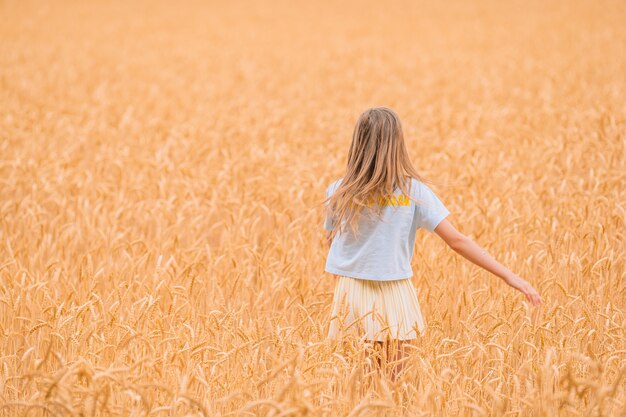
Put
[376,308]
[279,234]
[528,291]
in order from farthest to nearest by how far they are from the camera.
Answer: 1. [279,234]
2. [376,308]
3. [528,291]

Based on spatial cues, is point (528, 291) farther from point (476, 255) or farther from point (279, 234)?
point (279, 234)

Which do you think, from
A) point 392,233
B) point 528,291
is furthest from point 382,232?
point 528,291

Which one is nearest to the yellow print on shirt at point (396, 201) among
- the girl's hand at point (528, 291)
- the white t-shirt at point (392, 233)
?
the white t-shirt at point (392, 233)

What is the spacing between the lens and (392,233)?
2754 mm

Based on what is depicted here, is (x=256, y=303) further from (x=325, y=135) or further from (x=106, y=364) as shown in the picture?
(x=325, y=135)

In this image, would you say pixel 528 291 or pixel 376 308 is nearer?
pixel 528 291

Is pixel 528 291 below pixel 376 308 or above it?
above

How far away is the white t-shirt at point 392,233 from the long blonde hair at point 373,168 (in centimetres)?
4

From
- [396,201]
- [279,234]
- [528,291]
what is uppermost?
[396,201]

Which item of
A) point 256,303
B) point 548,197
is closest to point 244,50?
point 548,197

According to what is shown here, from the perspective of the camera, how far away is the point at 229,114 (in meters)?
8.95

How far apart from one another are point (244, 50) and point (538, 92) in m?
8.04

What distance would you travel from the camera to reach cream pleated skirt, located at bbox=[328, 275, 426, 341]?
8.96ft

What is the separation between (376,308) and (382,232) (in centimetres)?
→ 30
